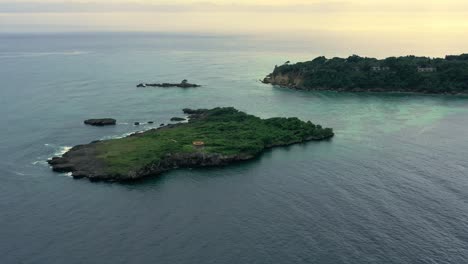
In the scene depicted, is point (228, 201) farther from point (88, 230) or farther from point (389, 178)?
point (389, 178)

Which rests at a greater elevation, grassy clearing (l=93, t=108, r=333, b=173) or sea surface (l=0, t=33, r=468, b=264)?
grassy clearing (l=93, t=108, r=333, b=173)

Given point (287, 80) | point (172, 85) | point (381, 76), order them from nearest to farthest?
point (381, 76) < point (172, 85) < point (287, 80)

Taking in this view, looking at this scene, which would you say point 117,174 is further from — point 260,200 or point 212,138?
point 260,200

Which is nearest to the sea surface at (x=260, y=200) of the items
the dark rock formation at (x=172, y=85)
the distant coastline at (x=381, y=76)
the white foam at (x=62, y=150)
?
the white foam at (x=62, y=150)

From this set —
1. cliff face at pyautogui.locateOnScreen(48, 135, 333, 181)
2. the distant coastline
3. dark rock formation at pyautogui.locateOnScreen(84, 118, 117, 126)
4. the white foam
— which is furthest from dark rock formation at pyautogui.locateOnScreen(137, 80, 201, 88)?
cliff face at pyautogui.locateOnScreen(48, 135, 333, 181)

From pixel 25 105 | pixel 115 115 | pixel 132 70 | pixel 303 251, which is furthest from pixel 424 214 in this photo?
pixel 132 70

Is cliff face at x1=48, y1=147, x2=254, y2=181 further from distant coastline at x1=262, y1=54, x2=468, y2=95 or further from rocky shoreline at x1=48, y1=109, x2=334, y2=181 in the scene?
distant coastline at x1=262, y1=54, x2=468, y2=95

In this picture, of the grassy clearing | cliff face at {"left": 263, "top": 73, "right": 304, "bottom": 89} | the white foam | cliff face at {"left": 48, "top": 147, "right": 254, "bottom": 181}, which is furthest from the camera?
cliff face at {"left": 263, "top": 73, "right": 304, "bottom": 89}

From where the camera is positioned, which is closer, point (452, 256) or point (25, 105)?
point (452, 256)

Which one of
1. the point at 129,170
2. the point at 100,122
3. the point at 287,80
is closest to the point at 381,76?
the point at 287,80
